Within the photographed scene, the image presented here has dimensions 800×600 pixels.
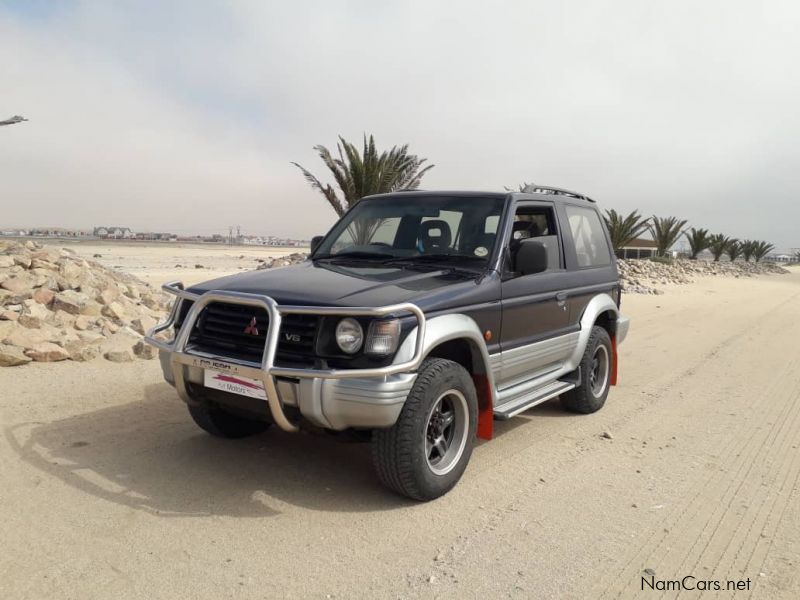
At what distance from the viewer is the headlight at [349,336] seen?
3365 mm

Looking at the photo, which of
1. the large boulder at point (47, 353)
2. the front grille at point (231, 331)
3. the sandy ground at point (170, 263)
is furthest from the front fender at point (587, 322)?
the sandy ground at point (170, 263)

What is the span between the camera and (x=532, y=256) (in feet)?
14.1

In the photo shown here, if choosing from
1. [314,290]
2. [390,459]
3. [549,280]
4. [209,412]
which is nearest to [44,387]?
[209,412]

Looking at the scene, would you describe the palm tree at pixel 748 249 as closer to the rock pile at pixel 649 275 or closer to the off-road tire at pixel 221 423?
the rock pile at pixel 649 275

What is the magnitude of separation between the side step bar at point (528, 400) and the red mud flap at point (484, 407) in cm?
6

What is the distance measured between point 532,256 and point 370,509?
202 centimetres

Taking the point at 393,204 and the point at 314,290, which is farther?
the point at 393,204

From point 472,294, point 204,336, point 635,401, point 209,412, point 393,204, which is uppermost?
point 393,204

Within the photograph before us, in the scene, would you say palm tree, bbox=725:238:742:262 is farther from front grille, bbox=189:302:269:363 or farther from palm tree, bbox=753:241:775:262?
front grille, bbox=189:302:269:363

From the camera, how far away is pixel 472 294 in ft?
13.1

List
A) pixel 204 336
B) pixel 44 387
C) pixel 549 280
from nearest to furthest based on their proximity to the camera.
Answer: pixel 204 336
pixel 549 280
pixel 44 387

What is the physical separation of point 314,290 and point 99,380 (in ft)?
11.7

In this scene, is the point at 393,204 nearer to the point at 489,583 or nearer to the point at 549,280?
the point at 549,280

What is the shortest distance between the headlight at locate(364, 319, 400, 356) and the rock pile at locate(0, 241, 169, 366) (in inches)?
179
